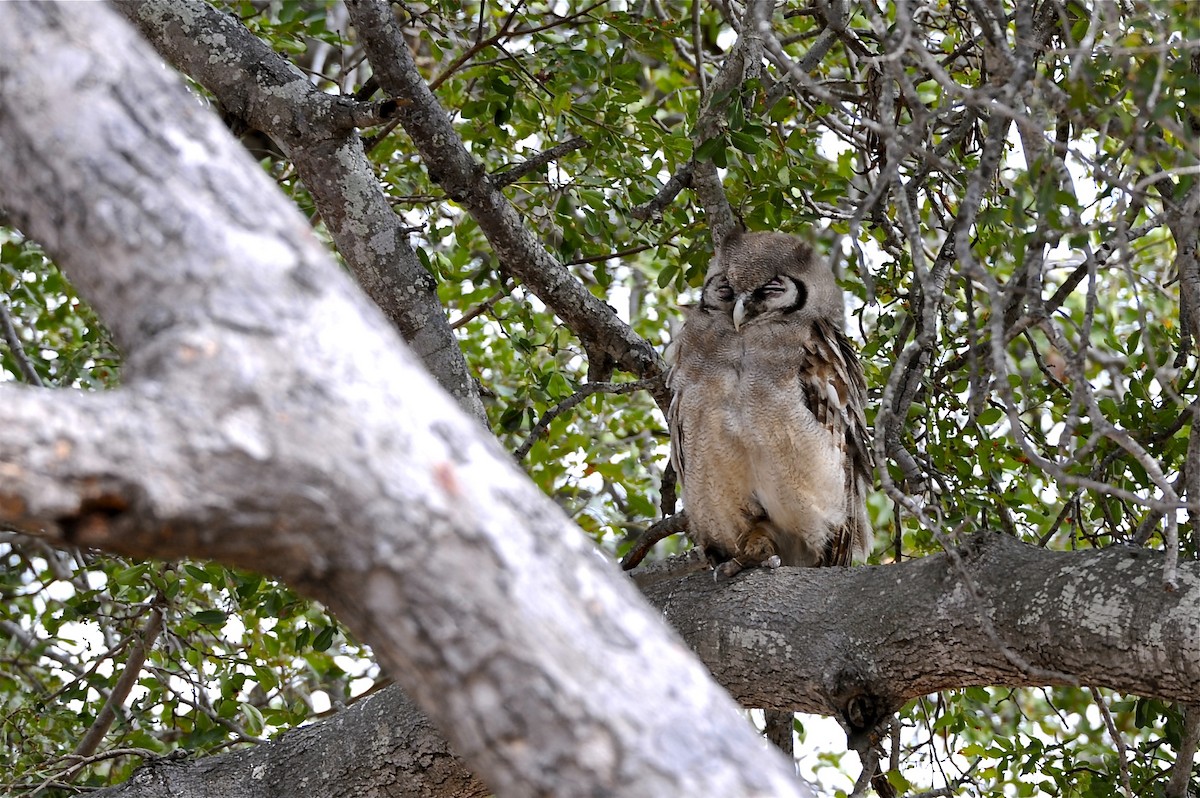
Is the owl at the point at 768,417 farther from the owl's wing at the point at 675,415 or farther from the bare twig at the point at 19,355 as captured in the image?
the bare twig at the point at 19,355

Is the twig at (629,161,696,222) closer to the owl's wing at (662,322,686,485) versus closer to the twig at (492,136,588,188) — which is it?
the twig at (492,136,588,188)

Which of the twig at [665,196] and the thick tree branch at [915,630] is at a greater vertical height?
the twig at [665,196]

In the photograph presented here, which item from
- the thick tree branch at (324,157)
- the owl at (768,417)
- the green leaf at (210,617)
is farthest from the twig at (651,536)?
the green leaf at (210,617)

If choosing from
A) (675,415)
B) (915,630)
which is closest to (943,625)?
(915,630)

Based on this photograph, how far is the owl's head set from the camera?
3.91 meters

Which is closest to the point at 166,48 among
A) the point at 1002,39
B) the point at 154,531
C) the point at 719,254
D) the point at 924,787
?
the point at 719,254

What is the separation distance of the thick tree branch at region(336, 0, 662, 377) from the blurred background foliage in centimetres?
18

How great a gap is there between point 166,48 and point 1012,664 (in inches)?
106

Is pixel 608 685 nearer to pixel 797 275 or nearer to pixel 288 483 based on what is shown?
pixel 288 483

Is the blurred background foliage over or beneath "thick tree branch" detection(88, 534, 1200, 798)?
over

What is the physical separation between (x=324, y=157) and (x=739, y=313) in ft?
4.37

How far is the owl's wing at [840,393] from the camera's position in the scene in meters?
3.76

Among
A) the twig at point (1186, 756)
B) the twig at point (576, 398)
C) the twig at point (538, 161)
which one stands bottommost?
the twig at point (1186, 756)

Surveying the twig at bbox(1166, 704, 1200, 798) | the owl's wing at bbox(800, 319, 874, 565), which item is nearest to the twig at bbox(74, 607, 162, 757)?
the owl's wing at bbox(800, 319, 874, 565)
